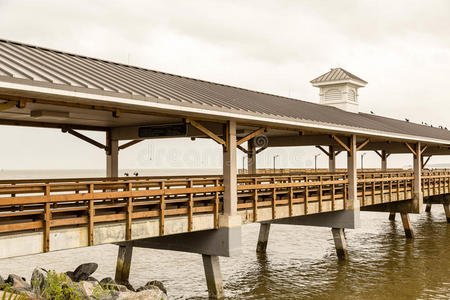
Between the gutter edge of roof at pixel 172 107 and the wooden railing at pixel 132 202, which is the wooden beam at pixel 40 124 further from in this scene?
Answer: the gutter edge of roof at pixel 172 107

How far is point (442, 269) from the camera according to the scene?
19.2m

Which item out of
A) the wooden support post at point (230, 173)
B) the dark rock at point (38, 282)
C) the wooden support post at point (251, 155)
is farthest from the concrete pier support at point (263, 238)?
the dark rock at point (38, 282)

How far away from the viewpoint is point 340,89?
3091 centimetres

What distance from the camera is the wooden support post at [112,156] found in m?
18.0

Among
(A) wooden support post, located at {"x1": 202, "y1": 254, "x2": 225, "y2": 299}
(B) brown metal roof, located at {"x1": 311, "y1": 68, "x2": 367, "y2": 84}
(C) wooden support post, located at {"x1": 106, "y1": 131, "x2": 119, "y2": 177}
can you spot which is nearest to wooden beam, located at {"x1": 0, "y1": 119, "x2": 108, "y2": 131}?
(C) wooden support post, located at {"x1": 106, "y1": 131, "x2": 119, "y2": 177}

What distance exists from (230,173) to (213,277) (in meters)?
3.11

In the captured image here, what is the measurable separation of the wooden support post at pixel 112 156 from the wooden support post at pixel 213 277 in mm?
5326

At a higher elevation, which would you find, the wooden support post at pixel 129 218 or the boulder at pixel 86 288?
the wooden support post at pixel 129 218

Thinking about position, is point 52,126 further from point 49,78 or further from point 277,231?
point 277,231

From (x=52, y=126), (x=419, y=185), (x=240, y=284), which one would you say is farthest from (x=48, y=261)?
(x=419, y=185)

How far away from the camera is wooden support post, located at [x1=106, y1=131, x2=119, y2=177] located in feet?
59.1

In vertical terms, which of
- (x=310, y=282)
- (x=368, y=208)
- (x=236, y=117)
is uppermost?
(x=236, y=117)

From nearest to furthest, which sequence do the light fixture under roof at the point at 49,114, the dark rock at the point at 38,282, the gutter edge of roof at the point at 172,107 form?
the gutter edge of roof at the point at 172,107, the dark rock at the point at 38,282, the light fixture under roof at the point at 49,114

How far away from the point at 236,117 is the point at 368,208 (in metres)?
17.0
